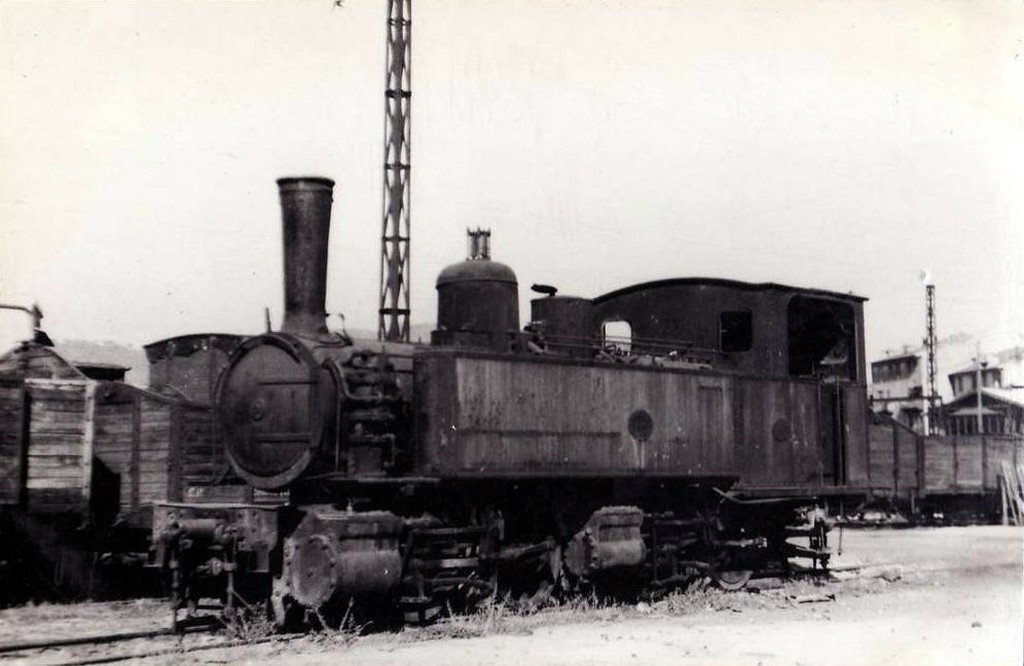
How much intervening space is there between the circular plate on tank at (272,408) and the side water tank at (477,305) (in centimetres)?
165

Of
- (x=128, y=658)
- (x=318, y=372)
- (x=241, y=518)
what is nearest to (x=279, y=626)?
(x=241, y=518)

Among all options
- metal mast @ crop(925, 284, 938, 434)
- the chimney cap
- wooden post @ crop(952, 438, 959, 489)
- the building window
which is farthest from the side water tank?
metal mast @ crop(925, 284, 938, 434)

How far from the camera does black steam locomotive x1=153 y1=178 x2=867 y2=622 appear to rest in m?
9.84

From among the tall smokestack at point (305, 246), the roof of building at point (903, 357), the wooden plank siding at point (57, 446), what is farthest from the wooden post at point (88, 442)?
the roof of building at point (903, 357)

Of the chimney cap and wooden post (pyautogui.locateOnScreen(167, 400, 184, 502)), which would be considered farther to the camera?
wooden post (pyautogui.locateOnScreen(167, 400, 184, 502))

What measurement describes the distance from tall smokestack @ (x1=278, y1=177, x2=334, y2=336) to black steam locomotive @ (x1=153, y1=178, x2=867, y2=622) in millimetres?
19

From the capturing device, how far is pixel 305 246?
33.6ft

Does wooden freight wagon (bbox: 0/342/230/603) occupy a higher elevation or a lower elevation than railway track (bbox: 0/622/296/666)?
higher

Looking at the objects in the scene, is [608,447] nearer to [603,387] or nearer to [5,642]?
[603,387]

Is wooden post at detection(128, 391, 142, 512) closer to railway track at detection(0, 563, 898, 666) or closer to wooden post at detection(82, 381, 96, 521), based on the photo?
wooden post at detection(82, 381, 96, 521)

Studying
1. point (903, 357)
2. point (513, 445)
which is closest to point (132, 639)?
point (513, 445)

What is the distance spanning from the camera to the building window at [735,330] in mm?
13297

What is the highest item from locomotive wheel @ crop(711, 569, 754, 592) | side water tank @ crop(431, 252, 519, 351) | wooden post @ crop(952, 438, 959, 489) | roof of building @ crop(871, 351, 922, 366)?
roof of building @ crop(871, 351, 922, 366)

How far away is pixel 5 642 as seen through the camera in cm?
932
